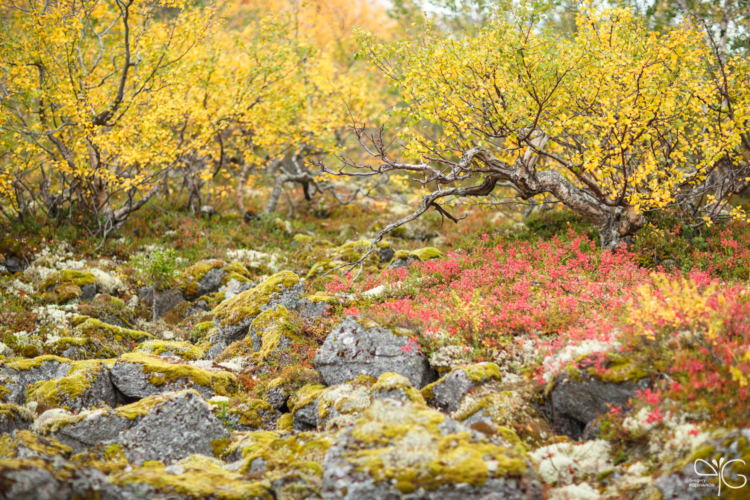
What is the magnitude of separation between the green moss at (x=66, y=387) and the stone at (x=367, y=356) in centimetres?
416

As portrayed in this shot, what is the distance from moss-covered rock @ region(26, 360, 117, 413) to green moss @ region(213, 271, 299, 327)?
3990 mm

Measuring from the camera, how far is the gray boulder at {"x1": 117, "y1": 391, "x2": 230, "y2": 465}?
24.7 ft

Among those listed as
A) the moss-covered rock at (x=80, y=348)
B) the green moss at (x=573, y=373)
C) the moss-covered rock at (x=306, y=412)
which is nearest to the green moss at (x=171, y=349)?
the moss-covered rock at (x=80, y=348)

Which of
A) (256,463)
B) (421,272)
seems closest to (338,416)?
(256,463)

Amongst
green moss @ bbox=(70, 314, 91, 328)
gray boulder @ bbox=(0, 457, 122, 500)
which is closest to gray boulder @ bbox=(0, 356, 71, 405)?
green moss @ bbox=(70, 314, 91, 328)

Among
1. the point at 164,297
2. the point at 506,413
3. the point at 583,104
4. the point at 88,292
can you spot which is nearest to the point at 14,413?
the point at 88,292

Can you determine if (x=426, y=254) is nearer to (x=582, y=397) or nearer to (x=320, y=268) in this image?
(x=320, y=268)

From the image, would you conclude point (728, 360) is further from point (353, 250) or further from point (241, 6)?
point (241, 6)

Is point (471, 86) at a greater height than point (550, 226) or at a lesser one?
greater

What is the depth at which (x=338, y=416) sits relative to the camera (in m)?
7.79

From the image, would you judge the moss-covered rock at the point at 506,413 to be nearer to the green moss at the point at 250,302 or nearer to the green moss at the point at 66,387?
the green moss at the point at 66,387

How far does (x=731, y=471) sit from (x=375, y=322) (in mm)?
6146

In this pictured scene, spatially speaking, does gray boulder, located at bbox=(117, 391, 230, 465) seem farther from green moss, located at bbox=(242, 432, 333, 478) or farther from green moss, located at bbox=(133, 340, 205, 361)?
green moss, located at bbox=(133, 340, 205, 361)

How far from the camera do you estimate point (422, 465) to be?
5.41 m
